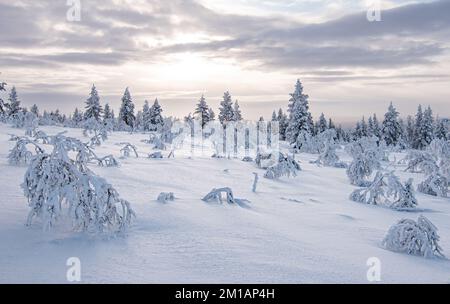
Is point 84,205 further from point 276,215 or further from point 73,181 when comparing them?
point 276,215

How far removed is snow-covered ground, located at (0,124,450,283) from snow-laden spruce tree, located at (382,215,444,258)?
0.66ft

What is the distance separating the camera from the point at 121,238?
5824mm

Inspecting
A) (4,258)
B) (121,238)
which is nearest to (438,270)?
(121,238)

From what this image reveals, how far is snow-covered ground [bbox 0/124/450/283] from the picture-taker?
15.4ft

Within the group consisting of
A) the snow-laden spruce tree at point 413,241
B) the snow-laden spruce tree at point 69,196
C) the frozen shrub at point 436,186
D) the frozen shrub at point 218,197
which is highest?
the snow-laden spruce tree at point 69,196

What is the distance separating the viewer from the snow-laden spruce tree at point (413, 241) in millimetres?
6779

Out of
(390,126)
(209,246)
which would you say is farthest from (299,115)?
(209,246)

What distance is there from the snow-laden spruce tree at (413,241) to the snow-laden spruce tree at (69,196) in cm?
450

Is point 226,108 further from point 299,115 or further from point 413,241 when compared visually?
point 413,241

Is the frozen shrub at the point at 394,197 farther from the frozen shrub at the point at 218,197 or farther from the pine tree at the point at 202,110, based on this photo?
the pine tree at the point at 202,110

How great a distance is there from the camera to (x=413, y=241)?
684 centimetres

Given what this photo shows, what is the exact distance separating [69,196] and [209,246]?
2104 millimetres

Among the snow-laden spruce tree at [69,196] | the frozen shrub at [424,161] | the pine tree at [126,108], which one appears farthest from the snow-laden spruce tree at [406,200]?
the pine tree at [126,108]

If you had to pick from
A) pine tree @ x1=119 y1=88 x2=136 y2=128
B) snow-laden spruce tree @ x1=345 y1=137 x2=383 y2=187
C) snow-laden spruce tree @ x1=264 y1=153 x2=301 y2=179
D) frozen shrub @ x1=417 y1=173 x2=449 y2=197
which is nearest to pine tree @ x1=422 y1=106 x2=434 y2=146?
pine tree @ x1=119 y1=88 x2=136 y2=128
